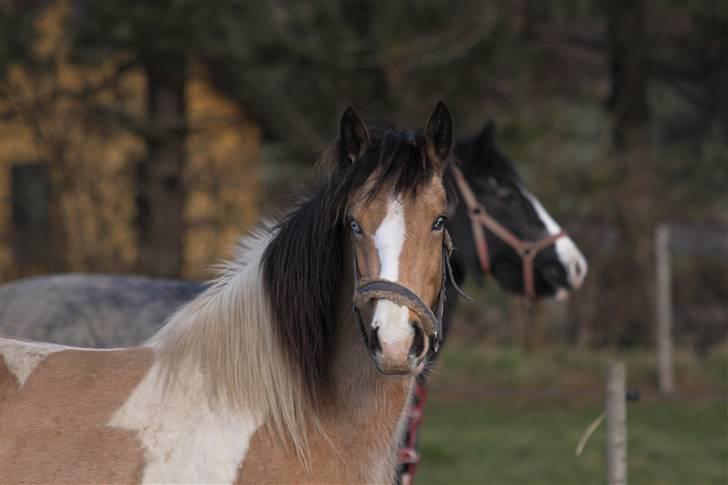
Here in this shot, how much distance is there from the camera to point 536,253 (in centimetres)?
554

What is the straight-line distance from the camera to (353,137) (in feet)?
9.89

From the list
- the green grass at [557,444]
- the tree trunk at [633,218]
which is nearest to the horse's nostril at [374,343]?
the green grass at [557,444]

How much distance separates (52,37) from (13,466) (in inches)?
337

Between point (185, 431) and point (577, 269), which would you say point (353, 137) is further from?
point (577, 269)

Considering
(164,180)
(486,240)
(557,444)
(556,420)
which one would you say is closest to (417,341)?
(486,240)

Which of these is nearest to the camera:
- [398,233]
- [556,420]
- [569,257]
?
[398,233]

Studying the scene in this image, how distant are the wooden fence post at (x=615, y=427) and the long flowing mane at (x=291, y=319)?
4.43 feet

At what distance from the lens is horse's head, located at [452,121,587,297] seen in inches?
218

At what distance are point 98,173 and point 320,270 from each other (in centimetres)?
849

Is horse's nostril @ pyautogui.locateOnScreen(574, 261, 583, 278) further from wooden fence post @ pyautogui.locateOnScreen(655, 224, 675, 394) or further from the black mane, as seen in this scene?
wooden fence post @ pyautogui.locateOnScreen(655, 224, 675, 394)

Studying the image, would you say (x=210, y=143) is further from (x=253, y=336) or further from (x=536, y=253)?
(x=253, y=336)

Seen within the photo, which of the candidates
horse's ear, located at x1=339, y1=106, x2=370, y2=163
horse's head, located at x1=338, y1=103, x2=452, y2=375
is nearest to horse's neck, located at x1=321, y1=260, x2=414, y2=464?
horse's head, located at x1=338, y1=103, x2=452, y2=375

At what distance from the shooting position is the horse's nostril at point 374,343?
2.65 metres

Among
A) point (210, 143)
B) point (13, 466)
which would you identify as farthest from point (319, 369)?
point (210, 143)
